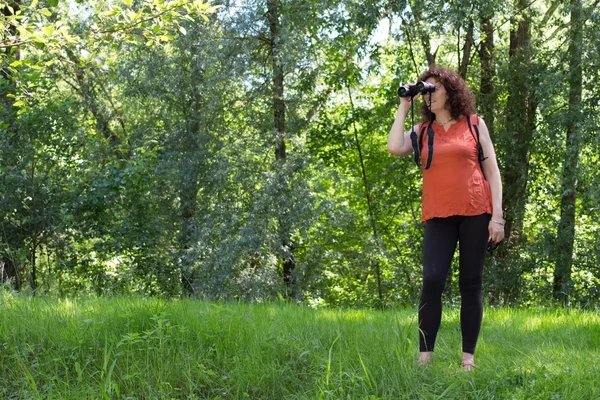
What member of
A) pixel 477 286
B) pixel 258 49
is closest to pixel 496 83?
pixel 258 49

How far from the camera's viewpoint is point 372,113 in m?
16.7

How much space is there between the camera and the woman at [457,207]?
3.86 m

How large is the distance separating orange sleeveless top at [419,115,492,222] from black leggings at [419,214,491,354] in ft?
0.25

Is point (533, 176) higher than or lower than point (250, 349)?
higher

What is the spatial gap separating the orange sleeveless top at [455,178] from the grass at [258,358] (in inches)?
33.2

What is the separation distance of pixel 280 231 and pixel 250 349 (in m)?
8.58

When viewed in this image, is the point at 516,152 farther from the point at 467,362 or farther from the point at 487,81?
the point at 467,362

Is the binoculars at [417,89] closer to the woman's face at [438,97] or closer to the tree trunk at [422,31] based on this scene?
the woman's face at [438,97]

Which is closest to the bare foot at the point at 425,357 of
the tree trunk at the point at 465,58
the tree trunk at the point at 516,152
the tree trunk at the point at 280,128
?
the tree trunk at the point at 280,128

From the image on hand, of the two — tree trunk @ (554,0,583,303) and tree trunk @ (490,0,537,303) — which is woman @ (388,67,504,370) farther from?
tree trunk @ (490,0,537,303)

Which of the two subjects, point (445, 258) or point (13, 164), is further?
point (13, 164)

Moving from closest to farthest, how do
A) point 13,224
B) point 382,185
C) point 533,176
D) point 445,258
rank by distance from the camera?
1. point 445,258
2. point 13,224
3. point 533,176
4. point 382,185

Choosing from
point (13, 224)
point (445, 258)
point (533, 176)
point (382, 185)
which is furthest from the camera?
point (382, 185)

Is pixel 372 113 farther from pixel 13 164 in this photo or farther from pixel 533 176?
pixel 13 164
